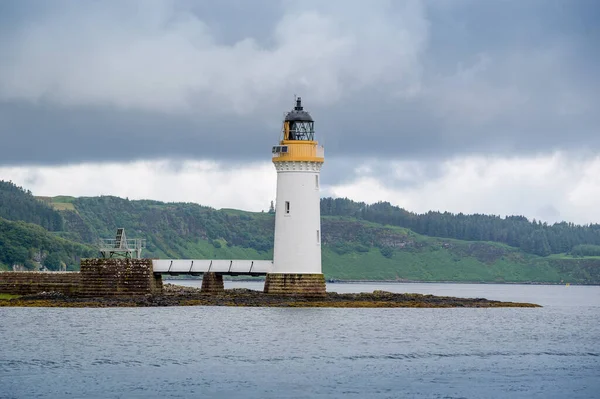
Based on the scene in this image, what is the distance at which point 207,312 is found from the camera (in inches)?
2685

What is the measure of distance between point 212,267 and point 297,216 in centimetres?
784

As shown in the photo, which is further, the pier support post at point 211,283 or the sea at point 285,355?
the pier support post at point 211,283

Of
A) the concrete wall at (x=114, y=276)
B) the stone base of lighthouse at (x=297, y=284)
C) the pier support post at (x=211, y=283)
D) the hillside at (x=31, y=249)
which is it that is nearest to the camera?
the stone base of lighthouse at (x=297, y=284)

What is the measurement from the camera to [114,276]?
228 feet

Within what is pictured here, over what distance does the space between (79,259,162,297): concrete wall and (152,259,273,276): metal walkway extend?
120cm

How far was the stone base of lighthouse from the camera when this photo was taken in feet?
225

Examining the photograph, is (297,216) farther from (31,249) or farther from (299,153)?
(31,249)

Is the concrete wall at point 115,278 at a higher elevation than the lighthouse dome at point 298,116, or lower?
lower

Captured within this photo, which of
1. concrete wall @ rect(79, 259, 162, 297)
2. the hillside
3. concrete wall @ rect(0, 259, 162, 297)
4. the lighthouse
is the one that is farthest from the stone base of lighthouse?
the hillside

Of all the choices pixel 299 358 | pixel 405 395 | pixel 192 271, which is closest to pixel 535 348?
pixel 299 358

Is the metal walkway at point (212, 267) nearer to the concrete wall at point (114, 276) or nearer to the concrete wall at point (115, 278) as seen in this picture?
the concrete wall at point (115, 278)

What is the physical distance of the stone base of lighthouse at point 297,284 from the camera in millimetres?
68438

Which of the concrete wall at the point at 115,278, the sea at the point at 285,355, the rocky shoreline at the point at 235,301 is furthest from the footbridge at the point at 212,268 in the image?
the sea at the point at 285,355

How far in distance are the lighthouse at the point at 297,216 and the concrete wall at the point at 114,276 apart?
831cm
